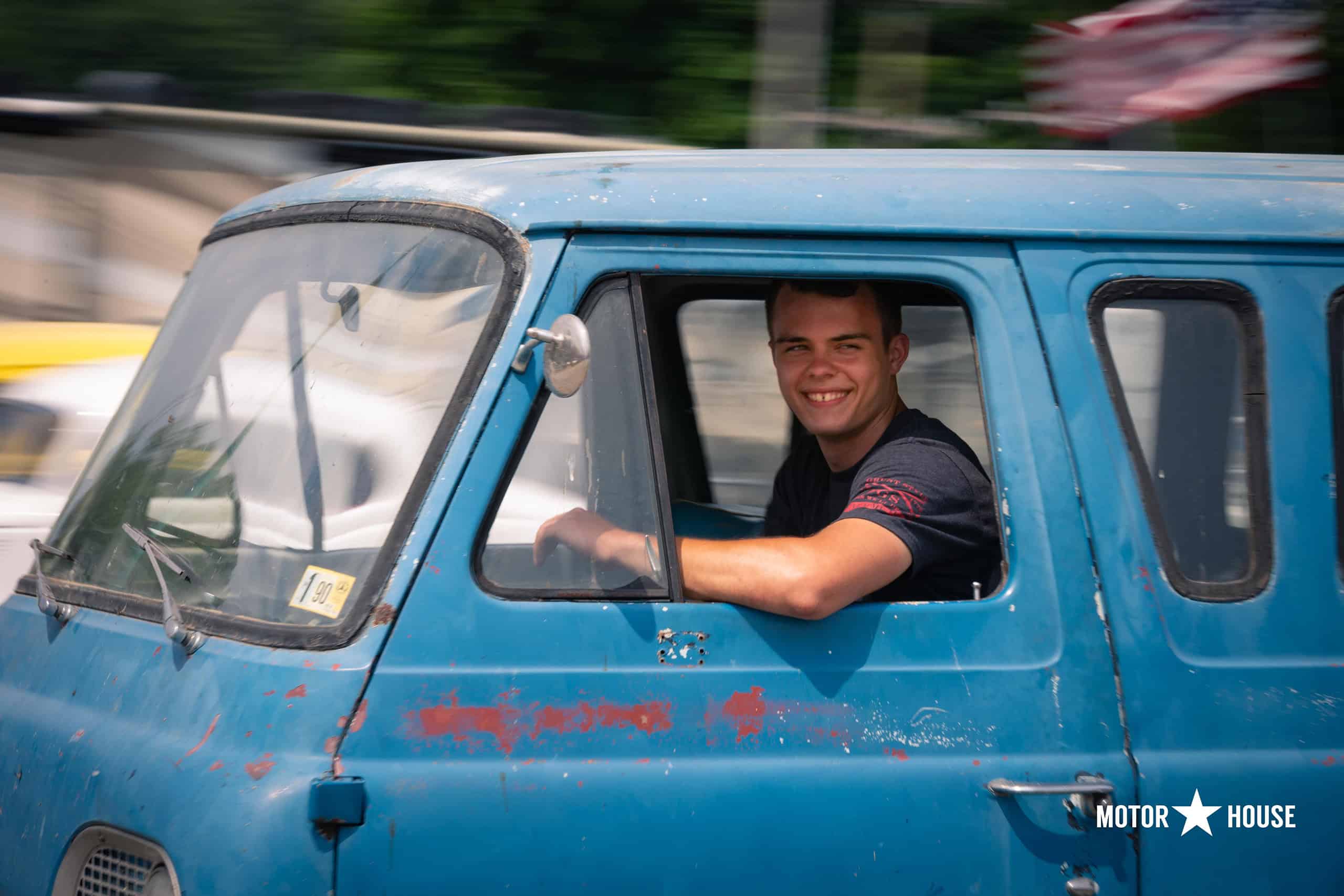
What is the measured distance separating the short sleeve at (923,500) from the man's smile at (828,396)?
244mm

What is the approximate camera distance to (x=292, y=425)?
6.79 ft

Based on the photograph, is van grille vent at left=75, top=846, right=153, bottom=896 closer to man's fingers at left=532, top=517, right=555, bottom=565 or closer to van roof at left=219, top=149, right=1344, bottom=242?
man's fingers at left=532, top=517, right=555, bottom=565

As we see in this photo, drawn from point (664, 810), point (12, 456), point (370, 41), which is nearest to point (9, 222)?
point (370, 41)

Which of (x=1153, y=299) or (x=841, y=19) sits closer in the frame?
(x=1153, y=299)

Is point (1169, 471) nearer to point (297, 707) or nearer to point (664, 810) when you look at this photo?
point (664, 810)

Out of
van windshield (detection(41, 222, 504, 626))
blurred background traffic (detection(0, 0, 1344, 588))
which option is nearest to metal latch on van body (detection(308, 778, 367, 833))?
van windshield (detection(41, 222, 504, 626))

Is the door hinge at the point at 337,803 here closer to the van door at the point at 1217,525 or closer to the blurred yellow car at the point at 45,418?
the van door at the point at 1217,525

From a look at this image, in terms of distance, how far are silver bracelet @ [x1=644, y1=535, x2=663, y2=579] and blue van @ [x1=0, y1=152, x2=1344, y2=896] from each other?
0.03 meters

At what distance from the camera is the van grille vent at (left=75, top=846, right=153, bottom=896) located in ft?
6.14

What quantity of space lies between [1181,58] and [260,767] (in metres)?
6.65

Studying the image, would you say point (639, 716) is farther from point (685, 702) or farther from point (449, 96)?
point (449, 96)

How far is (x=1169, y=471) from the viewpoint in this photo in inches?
81.6

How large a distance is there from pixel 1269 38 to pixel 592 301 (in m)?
6.21

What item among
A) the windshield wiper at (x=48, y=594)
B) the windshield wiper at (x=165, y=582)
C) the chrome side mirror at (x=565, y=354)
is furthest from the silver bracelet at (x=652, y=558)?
the windshield wiper at (x=48, y=594)
